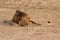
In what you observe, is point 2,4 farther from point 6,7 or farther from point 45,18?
point 45,18

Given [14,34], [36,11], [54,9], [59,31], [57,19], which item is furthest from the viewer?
[54,9]

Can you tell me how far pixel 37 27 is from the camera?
7.82m

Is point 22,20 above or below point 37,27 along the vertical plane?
above

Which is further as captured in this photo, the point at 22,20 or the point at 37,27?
the point at 22,20

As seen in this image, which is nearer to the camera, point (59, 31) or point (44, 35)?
point (44, 35)

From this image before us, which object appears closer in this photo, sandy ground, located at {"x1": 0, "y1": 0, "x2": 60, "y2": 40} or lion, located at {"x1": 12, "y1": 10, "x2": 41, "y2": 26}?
sandy ground, located at {"x1": 0, "y1": 0, "x2": 60, "y2": 40}

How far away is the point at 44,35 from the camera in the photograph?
6.84 m

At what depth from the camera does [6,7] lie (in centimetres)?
1135

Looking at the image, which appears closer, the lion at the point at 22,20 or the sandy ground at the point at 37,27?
the sandy ground at the point at 37,27

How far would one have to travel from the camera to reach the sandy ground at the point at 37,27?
665 cm

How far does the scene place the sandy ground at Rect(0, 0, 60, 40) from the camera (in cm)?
665

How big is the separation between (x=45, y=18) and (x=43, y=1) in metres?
2.67

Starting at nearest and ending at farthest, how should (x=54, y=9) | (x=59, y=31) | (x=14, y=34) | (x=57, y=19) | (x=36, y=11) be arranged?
1. (x=14, y=34)
2. (x=59, y=31)
3. (x=57, y=19)
4. (x=36, y=11)
5. (x=54, y=9)

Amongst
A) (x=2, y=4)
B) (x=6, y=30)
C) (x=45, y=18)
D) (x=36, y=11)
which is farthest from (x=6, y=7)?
(x=6, y=30)
